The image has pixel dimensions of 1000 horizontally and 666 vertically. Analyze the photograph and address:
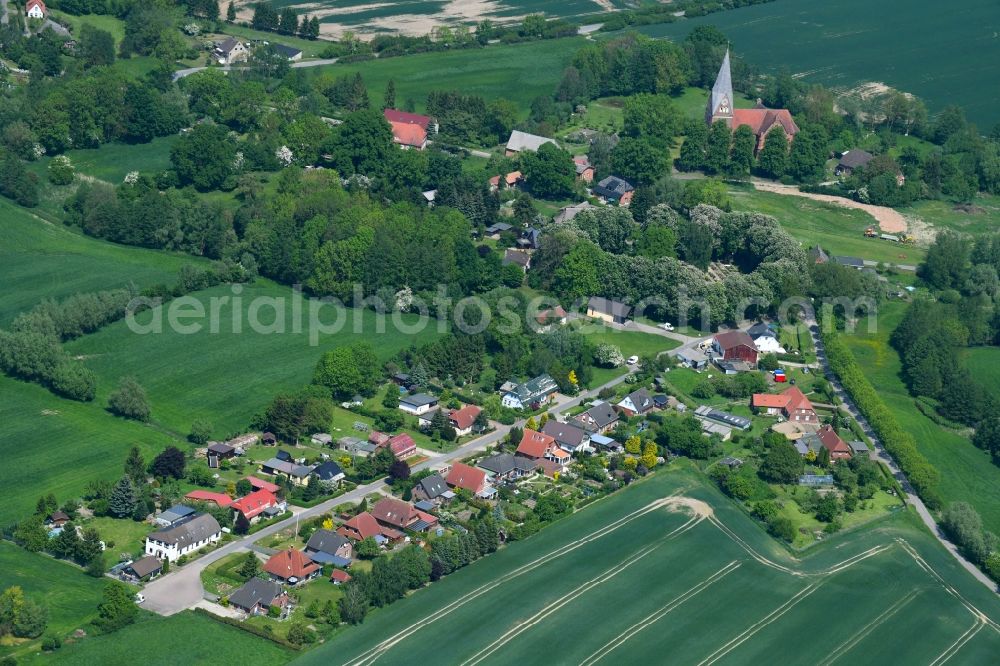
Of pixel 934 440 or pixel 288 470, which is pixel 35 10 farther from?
pixel 934 440

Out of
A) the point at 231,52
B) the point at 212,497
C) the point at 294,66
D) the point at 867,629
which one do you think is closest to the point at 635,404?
the point at 867,629

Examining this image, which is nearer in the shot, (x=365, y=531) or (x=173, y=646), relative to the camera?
(x=173, y=646)

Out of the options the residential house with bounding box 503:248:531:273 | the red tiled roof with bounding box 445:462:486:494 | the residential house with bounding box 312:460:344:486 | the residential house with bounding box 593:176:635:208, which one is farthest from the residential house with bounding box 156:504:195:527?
the residential house with bounding box 593:176:635:208

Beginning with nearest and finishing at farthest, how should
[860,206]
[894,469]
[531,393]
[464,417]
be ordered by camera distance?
[894,469] < [464,417] < [531,393] < [860,206]

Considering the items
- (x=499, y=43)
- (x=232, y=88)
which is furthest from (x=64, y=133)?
(x=499, y=43)

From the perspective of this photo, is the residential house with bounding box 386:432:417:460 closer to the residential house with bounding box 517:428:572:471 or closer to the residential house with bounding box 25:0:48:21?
the residential house with bounding box 517:428:572:471

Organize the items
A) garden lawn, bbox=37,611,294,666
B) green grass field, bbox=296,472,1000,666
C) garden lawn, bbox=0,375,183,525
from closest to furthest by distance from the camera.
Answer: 1. garden lawn, bbox=37,611,294,666
2. green grass field, bbox=296,472,1000,666
3. garden lawn, bbox=0,375,183,525
